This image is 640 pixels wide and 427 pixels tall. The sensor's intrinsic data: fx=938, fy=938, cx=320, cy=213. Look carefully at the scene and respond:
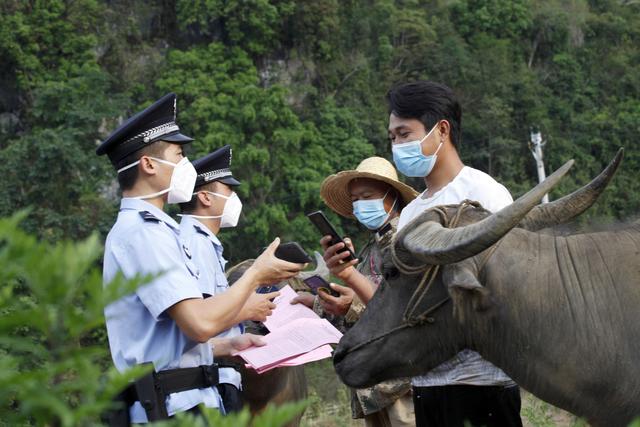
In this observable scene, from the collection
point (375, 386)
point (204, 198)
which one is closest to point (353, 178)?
point (204, 198)

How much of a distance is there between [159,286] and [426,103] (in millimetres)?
1507

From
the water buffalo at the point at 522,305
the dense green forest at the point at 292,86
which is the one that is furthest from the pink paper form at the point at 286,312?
the dense green forest at the point at 292,86

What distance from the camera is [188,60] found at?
4116 centimetres

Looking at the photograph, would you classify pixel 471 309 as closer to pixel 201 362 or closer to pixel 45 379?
pixel 201 362

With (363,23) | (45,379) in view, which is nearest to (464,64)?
(363,23)

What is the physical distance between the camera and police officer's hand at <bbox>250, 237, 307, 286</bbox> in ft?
12.2

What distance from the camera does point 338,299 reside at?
452 centimetres

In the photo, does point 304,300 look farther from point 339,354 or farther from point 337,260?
point 339,354

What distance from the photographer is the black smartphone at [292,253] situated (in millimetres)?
4027

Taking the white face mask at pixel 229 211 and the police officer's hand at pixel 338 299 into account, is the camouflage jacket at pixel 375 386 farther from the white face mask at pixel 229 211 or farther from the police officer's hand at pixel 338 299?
the white face mask at pixel 229 211

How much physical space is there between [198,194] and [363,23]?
147 feet

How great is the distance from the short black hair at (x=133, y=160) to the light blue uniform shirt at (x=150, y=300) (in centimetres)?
13

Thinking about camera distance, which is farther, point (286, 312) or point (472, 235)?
point (286, 312)

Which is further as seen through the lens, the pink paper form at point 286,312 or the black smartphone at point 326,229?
the pink paper form at point 286,312
